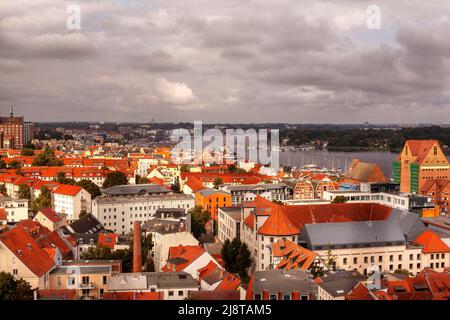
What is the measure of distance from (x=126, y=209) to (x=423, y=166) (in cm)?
1107

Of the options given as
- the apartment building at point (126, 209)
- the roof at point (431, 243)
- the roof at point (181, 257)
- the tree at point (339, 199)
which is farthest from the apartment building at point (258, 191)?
the roof at point (181, 257)

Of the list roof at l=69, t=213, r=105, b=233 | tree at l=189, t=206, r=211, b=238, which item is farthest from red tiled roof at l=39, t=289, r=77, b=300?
tree at l=189, t=206, r=211, b=238

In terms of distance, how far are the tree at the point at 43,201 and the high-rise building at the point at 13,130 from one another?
20148 millimetres

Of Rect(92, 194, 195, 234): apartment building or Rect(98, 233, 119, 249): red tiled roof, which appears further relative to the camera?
Rect(92, 194, 195, 234): apartment building

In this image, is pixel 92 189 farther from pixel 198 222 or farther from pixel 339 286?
pixel 339 286

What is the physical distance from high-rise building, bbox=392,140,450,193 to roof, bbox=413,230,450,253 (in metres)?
9.61

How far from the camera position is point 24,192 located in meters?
16.7

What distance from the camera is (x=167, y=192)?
52.9ft

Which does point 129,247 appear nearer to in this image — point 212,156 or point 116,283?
point 116,283

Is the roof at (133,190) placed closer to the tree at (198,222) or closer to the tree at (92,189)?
the tree at (92,189)

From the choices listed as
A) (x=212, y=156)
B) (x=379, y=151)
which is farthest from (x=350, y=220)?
(x=379, y=151)

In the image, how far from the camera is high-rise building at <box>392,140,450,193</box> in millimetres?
19516

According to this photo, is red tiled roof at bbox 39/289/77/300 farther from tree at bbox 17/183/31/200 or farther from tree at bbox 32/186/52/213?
tree at bbox 17/183/31/200

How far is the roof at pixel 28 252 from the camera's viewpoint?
6.82 m
